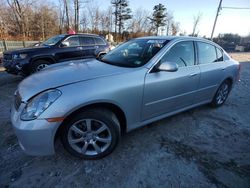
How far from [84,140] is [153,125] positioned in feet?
4.69

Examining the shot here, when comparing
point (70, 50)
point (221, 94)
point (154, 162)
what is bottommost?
point (154, 162)

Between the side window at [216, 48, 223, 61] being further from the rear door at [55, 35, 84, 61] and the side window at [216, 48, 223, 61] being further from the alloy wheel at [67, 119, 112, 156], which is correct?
the rear door at [55, 35, 84, 61]

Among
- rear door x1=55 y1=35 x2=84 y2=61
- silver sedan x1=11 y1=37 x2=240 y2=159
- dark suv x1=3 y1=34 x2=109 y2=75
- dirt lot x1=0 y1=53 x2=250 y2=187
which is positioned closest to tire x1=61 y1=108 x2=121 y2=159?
silver sedan x1=11 y1=37 x2=240 y2=159

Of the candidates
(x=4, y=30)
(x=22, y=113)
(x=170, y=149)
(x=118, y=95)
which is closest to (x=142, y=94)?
(x=118, y=95)

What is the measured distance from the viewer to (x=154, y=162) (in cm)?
216

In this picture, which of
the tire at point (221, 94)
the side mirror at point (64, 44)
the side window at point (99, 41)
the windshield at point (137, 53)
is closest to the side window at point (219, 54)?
the tire at point (221, 94)

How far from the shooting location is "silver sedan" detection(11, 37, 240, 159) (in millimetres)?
1734

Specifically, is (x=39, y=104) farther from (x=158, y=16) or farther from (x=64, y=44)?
(x=158, y=16)

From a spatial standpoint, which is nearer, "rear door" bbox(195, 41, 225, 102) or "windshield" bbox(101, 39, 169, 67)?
"windshield" bbox(101, 39, 169, 67)

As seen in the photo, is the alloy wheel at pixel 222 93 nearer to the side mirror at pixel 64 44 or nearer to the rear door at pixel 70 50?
the rear door at pixel 70 50

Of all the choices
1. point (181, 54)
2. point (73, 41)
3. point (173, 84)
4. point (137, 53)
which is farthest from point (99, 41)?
point (173, 84)

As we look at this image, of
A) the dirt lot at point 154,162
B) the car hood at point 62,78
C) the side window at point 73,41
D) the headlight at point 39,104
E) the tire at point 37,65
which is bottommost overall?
the dirt lot at point 154,162

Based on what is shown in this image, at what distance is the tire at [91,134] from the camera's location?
193cm

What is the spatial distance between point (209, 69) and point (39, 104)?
304 cm
